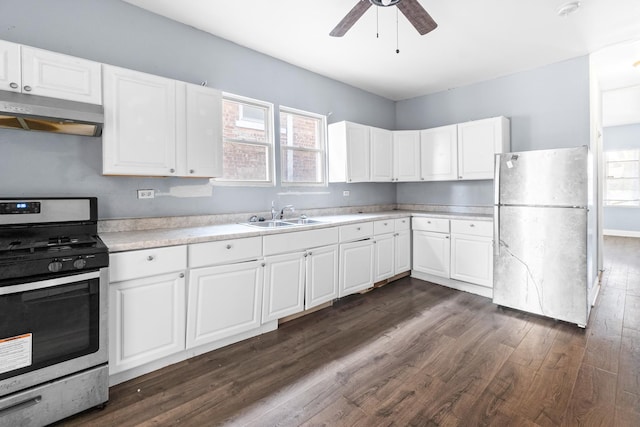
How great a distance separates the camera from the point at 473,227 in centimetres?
369

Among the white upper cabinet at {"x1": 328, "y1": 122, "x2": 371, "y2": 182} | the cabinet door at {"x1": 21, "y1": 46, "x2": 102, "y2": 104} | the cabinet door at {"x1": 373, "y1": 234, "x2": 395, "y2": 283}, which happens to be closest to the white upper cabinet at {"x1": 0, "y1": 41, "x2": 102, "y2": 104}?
the cabinet door at {"x1": 21, "y1": 46, "x2": 102, "y2": 104}

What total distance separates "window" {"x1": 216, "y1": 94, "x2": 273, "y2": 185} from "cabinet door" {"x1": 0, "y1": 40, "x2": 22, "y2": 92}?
1519 mm

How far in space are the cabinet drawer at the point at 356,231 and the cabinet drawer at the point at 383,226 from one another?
0.10 metres

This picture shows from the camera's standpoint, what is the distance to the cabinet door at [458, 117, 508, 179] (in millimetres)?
3816

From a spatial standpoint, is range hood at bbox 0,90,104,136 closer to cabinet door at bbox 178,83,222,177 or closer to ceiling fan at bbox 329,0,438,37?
cabinet door at bbox 178,83,222,177

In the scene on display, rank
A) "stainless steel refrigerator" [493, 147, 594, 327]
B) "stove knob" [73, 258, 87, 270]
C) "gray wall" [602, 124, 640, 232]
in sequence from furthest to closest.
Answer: "gray wall" [602, 124, 640, 232]
"stainless steel refrigerator" [493, 147, 594, 327]
"stove knob" [73, 258, 87, 270]

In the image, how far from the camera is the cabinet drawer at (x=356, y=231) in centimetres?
329

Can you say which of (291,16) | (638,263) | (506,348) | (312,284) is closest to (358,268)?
(312,284)

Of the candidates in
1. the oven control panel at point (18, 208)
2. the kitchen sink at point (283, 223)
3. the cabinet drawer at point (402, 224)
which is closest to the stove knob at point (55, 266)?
the oven control panel at point (18, 208)

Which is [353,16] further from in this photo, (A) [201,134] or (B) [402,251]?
(B) [402,251]

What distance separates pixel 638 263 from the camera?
4977mm

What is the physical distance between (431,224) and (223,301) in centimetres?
286

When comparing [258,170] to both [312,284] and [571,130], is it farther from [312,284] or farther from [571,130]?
[571,130]

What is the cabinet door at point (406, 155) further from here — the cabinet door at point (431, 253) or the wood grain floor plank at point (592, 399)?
the wood grain floor plank at point (592, 399)
